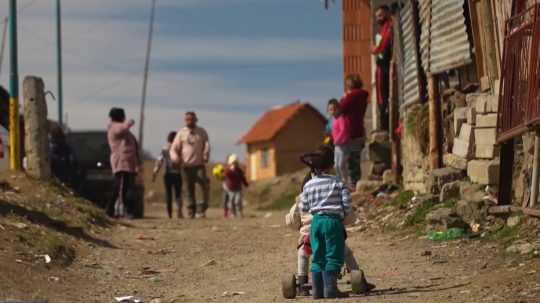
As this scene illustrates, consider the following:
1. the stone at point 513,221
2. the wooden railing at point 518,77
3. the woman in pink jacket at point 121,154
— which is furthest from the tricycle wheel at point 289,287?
the woman in pink jacket at point 121,154

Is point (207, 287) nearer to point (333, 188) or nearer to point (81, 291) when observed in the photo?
point (81, 291)

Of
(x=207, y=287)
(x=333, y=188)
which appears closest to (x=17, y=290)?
(x=207, y=287)

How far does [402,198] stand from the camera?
1697 cm

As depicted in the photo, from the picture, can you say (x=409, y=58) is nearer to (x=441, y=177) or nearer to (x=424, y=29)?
(x=424, y=29)

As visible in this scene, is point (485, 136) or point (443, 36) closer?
point (485, 136)

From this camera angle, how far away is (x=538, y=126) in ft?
36.9

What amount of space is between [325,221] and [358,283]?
1.84 feet

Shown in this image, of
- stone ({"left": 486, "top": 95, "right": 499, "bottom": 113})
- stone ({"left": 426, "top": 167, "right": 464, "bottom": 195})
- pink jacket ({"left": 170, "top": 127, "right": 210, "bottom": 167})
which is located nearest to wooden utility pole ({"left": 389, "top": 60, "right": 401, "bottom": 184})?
pink jacket ({"left": 170, "top": 127, "right": 210, "bottom": 167})

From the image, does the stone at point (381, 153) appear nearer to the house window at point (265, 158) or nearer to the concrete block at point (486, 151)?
the concrete block at point (486, 151)

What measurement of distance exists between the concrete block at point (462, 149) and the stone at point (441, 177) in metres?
0.23

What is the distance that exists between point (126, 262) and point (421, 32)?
22.6ft

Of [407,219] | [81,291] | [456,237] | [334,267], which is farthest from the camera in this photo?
[407,219]

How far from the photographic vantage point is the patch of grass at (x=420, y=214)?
14.7 m

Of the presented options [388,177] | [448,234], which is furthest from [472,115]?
[388,177]
